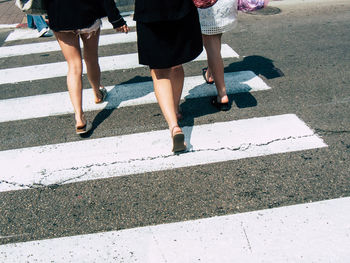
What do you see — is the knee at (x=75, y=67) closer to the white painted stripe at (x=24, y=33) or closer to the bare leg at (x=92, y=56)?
the bare leg at (x=92, y=56)

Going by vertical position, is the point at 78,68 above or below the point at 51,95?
above

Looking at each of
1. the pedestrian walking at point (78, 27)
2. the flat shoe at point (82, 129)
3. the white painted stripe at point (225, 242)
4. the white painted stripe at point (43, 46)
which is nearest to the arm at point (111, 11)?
the pedestrian walking at point (78, 27)

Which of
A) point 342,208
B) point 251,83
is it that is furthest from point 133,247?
point 251,83

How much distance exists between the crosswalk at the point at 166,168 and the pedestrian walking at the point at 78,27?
0.51 meters

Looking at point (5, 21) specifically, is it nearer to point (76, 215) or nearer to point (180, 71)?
point (180, 71)

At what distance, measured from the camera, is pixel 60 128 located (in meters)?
3.63

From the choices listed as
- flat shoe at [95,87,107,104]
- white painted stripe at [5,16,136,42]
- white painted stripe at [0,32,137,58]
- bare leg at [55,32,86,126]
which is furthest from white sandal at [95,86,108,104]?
white painted stripe at [5,16,136,42]

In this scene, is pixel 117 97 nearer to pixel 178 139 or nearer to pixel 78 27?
pixel 78 27

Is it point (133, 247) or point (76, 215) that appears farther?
point (76, 215)

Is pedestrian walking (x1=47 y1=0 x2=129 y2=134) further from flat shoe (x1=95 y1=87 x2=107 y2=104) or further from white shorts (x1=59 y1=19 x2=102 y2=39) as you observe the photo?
flat shoe (x1=95 y1=87 x2=107 y2=104)

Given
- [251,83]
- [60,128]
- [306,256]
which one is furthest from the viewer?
[251,83]

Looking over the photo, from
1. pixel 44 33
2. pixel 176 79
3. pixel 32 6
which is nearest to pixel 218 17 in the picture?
pixel 176 79

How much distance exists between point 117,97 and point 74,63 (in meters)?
0.91

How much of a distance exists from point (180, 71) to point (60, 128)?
1.36 metres
